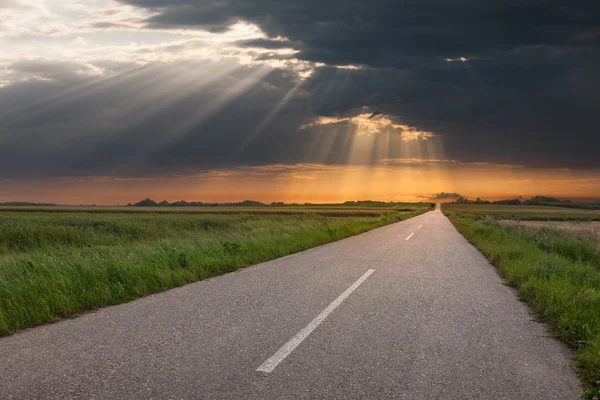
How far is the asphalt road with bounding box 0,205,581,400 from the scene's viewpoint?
4180 millimetres

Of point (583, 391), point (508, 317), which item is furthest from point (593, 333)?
point (583, 391)

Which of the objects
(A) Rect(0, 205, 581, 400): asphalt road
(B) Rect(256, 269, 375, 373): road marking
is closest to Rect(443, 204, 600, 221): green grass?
(A) Rect(0, 205, 581, 400): asphalt road

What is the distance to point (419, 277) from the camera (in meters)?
10.7

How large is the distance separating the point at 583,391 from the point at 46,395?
4813mm

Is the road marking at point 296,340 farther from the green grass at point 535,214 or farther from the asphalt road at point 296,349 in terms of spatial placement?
the green grass at point 535,214

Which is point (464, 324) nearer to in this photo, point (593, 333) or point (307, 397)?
point (593, 333)

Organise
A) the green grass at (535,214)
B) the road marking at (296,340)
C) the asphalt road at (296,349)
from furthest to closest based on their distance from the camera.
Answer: the green grass at (535,214)
the road marking at (296,340)
the asphalt road at (296,349)

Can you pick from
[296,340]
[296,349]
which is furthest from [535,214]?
[296,349]

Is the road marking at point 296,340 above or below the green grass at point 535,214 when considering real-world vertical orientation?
above

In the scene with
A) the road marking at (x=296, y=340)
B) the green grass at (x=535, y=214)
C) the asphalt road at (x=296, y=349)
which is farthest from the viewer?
the green grass at (x=535, y=214)

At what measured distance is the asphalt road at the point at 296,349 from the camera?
4.18 meters

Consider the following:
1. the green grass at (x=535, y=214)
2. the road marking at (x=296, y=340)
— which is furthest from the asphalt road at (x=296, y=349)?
the green grass at (x=535, y=214)

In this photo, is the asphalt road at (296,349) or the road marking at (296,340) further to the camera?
the road marking at (296,340)

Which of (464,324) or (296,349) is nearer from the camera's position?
(296,349)
